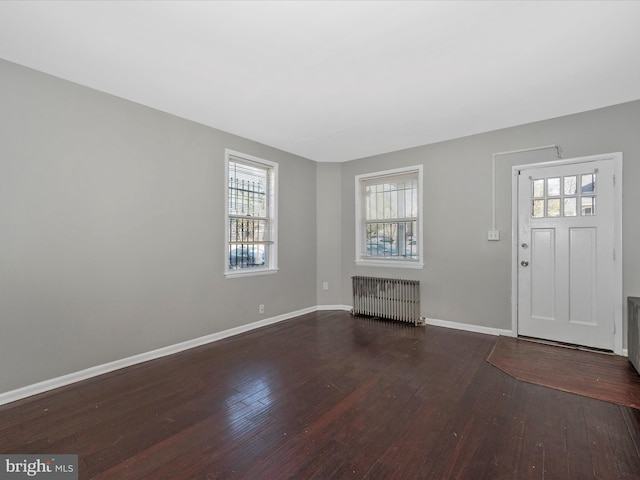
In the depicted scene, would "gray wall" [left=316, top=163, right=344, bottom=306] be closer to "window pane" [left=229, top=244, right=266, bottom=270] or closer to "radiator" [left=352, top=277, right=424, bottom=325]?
"radiator" [left=352, top=277, right=424, bottom=325]

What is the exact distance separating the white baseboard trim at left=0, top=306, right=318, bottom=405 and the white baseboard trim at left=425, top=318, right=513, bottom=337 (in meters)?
2.40

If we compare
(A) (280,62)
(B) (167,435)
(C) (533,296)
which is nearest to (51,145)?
(A) (280,62)

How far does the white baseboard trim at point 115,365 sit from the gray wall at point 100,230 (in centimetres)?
5

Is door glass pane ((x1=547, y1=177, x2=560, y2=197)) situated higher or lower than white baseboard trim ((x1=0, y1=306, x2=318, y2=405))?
higher

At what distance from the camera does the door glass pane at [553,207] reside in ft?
11.6

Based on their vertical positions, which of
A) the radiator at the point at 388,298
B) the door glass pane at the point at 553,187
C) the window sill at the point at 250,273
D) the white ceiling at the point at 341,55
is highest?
the white ceiling at the point at 341,55

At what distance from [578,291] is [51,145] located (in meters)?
5.45

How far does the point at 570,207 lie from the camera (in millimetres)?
3449

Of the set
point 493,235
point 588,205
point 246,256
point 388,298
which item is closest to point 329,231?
point 388,298

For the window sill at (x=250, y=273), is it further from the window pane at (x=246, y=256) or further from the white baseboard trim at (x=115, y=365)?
the white baseboard trim at (x=115, y=365)

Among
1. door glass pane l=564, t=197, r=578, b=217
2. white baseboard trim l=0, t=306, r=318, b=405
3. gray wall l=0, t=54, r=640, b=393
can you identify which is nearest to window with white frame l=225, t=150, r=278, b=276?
gray wall l=0, t=54, r=640, b=393

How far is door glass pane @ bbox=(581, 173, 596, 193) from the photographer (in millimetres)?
3314

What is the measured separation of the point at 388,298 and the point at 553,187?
2.53m

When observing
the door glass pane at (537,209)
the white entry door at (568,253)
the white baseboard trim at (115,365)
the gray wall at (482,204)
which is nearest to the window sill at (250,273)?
the white baseboard trim at (115,365)
